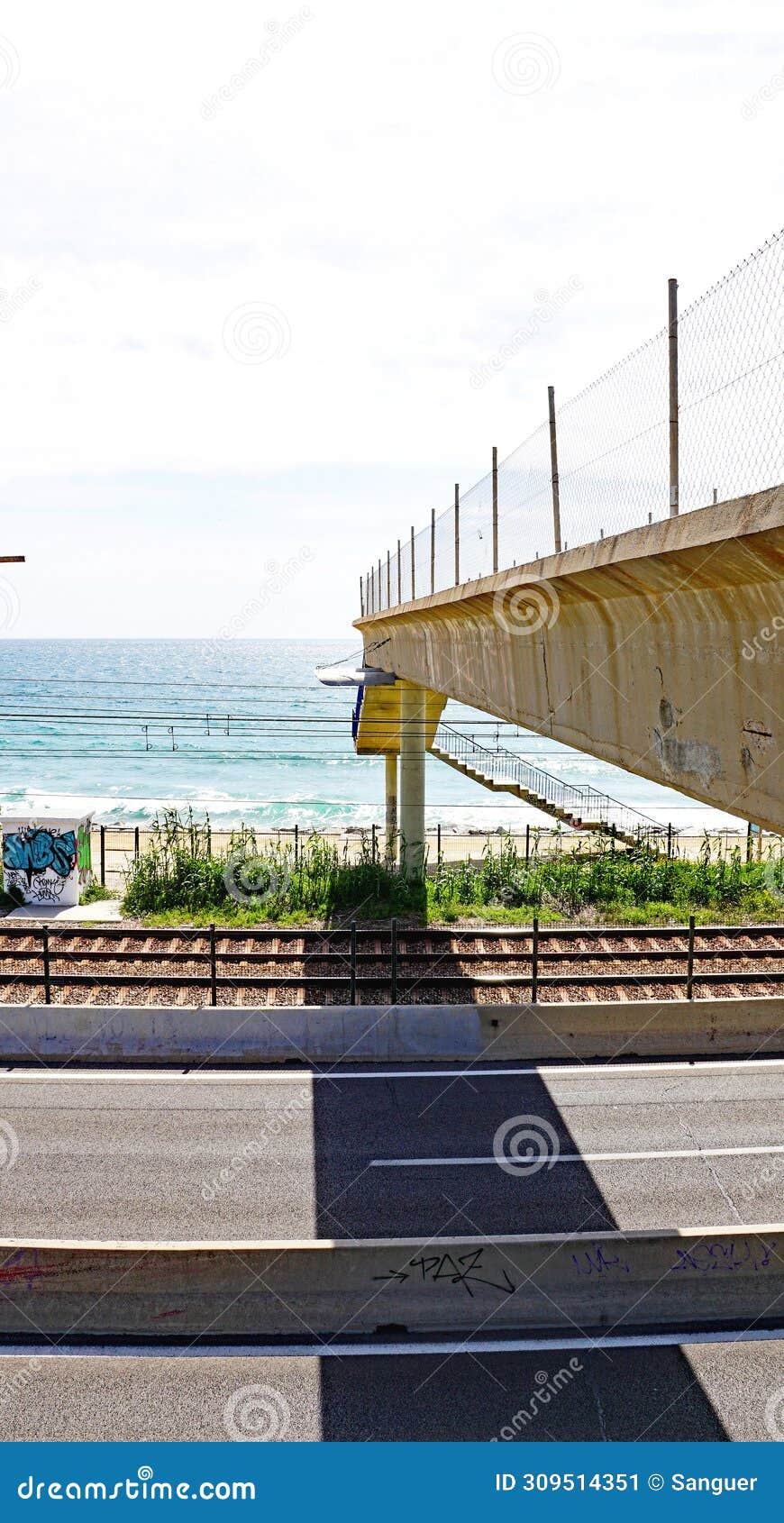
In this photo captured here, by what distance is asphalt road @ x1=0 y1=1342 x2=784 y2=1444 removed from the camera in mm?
6703

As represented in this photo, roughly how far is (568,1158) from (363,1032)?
12.2ft

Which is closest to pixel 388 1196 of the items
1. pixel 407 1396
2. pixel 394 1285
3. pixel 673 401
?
pixel 394 1285

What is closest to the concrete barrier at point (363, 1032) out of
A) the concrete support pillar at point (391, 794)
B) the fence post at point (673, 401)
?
the fence post at point (673, 401)

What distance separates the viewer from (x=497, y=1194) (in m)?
9.87

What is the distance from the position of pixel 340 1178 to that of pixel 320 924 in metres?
9.04

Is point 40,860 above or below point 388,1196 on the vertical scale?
above

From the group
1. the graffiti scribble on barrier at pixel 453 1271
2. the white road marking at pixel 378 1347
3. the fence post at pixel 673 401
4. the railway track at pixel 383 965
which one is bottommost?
the white road marking at pixel 378 1347

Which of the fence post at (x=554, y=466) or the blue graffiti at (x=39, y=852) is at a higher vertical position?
the fence post at (x=554, y=466)

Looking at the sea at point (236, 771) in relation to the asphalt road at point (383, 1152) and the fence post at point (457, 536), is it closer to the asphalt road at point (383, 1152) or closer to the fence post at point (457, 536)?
the fence post at point (457, 536)

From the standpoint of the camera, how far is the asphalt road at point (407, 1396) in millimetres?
6703

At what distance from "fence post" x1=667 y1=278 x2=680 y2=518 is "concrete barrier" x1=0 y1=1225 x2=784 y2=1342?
5967 mm

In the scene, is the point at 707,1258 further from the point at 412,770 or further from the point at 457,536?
the point at 412,770

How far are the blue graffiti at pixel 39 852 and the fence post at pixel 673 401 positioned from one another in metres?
18.3

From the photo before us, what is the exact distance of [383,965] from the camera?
16.3 metres
